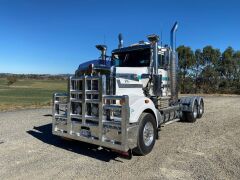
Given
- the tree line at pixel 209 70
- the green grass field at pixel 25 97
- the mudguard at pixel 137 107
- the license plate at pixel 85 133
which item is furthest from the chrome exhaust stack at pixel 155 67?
the tree line at pixel 209 70

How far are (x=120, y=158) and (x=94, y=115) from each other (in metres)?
1.18

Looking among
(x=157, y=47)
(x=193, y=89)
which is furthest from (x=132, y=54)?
(x=193, y=89)

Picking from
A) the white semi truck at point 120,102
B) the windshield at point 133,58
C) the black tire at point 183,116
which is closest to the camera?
the white semi truck at point 120,102

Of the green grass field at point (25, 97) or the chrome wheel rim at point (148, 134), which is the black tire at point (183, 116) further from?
the green grass field at point (25, 97)

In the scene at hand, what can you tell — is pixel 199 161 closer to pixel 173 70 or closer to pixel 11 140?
pixel 173 70

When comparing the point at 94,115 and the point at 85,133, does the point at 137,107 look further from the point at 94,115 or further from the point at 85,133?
the point at 85,133

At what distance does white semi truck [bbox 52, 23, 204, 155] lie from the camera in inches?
231

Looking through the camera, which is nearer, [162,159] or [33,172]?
[33,172]

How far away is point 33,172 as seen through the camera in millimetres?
5242

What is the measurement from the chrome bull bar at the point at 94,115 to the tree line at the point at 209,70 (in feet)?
92.9

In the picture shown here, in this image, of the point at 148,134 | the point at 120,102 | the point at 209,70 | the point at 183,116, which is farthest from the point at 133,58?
the point at 209,70

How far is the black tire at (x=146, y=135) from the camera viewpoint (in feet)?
20.3

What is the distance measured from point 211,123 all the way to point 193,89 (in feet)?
80.1

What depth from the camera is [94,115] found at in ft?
20.6
